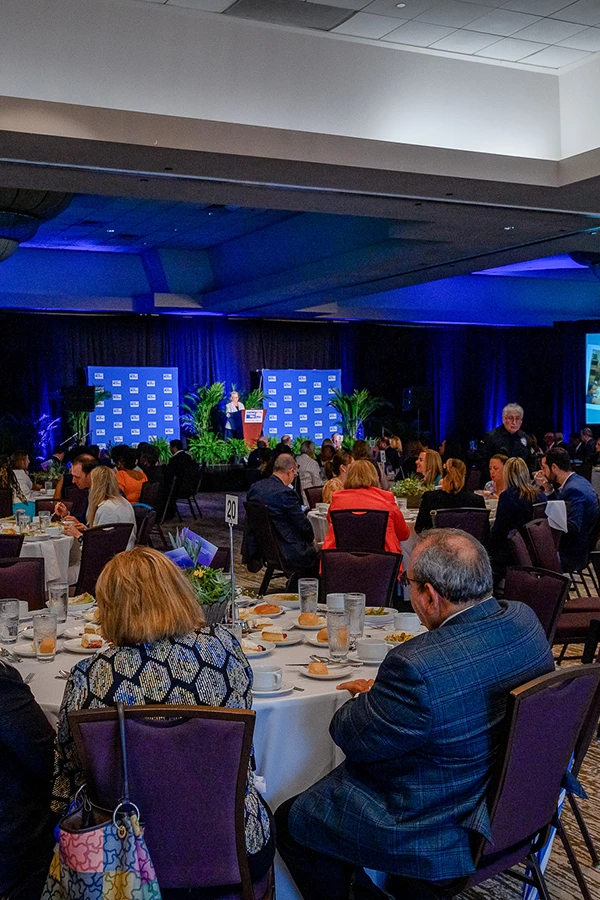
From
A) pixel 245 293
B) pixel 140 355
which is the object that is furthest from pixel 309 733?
pixel 140 355

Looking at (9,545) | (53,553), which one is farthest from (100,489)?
(9,545)

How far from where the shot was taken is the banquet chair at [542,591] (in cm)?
427

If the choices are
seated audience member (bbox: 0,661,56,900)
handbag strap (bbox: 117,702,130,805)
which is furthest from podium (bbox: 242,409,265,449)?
handbag strap (bbox: 117,702,130,805)

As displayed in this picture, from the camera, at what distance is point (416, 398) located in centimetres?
2164

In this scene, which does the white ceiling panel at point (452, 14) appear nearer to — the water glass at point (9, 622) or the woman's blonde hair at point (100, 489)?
the woman's blonde hair at point (100, 489)

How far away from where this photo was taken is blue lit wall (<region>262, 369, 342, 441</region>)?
2180cm

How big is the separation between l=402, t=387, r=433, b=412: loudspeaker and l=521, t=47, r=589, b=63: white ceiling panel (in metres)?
14.0

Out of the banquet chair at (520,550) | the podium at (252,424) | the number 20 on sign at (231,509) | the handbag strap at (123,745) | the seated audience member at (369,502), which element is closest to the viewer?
the handbag strap at (123,745)

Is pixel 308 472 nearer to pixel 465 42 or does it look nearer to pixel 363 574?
pixel 465 42

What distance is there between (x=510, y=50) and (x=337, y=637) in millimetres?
5640

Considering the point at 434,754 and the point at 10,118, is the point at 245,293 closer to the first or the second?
the point at 10,118

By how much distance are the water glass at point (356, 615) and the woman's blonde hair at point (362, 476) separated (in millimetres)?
3041

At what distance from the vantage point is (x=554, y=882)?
11.3ft

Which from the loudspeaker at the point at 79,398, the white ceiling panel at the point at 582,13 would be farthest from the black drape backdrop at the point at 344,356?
the white ceiling panel at the point at 582,13
